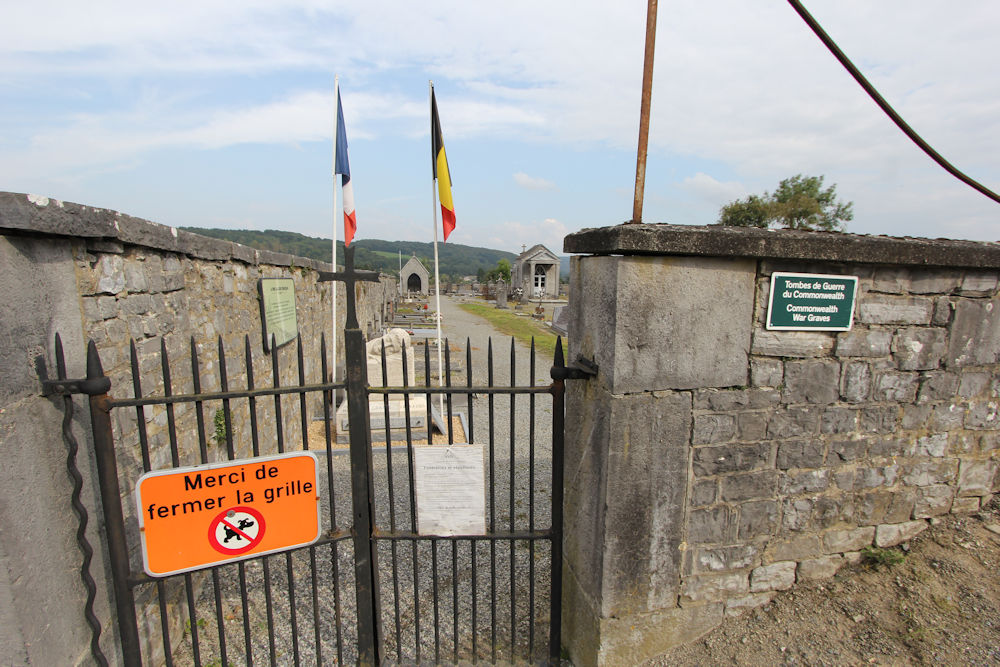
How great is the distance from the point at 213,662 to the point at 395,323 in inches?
757

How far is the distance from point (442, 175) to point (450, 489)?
16.8 feet

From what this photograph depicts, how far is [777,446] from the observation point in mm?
2553

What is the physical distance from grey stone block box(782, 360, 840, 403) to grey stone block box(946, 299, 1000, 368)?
790 millimetres

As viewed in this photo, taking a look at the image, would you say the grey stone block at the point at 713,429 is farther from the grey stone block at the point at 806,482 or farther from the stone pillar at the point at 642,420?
the grey stone block at the point at 806,482

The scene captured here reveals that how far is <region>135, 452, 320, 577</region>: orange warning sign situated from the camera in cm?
222

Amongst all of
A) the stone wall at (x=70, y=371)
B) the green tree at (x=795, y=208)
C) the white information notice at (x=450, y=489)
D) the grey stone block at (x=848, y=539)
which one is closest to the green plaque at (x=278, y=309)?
the stone wall at (x=70, y=371)

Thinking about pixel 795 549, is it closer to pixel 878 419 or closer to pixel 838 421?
pixel 838 421

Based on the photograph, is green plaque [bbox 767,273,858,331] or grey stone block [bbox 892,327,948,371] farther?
grey stone block [bbox 892,327,948,371]

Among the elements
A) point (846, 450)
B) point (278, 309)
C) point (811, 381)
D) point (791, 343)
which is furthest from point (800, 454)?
point (278, 309)

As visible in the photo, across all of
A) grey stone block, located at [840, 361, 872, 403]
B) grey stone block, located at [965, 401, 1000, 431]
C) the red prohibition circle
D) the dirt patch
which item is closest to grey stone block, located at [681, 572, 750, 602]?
the dirt patch

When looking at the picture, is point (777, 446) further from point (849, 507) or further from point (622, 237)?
point (622, 237)

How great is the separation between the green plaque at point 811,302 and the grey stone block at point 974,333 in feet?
2.51

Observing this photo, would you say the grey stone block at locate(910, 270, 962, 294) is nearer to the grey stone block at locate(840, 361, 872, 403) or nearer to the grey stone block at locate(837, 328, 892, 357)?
the grey stone block at locate(837, 328, 892, 357)

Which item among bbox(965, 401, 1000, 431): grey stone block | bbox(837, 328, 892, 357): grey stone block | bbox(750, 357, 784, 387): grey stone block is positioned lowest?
bbox(965, 401, 1000, 431): grey stone block
